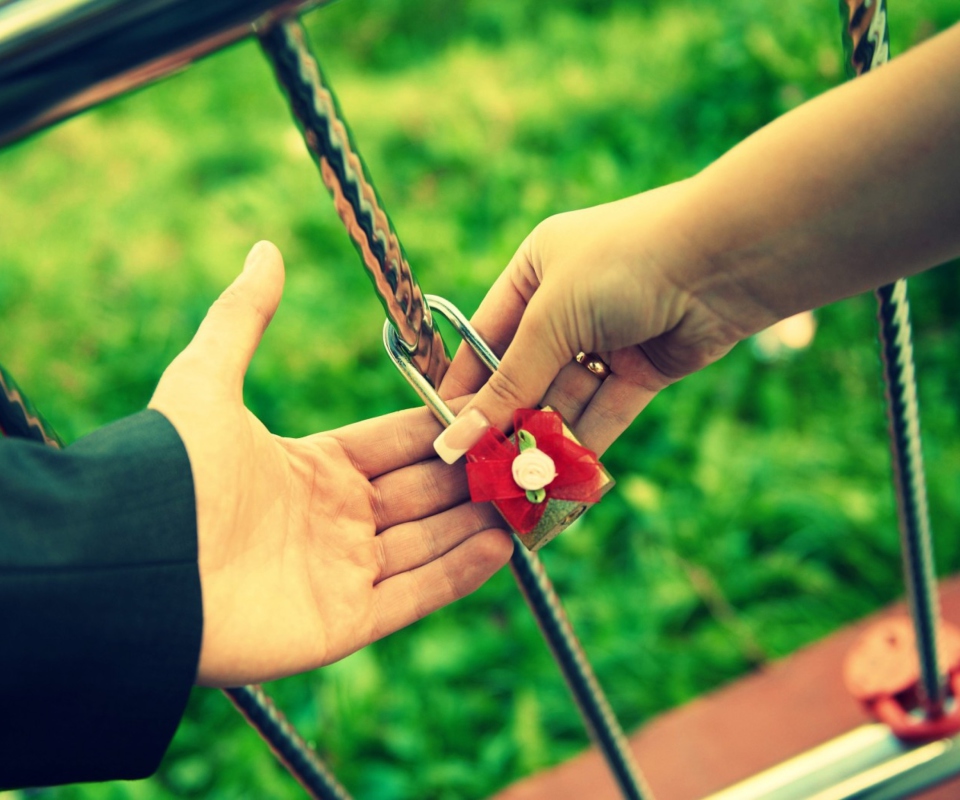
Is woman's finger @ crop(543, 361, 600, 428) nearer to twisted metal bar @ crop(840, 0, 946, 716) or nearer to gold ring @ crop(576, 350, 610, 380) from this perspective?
gold ring @ crop(576, 350, 610, 380)

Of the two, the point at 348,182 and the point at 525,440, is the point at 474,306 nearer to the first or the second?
the point at 525,440

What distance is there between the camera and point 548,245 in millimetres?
951

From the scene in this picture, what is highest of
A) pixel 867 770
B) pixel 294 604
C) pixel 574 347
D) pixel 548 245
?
pixel 548 245

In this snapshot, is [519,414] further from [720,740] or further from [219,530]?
[720,740]

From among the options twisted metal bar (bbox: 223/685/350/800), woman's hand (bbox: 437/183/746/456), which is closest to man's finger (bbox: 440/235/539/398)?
woman's hand (bbox: 437/183/746/456)

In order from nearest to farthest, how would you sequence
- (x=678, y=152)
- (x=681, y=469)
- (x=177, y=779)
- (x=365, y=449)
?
(x=365, y=449), (x=177, y=779), (x=681, y=469), (x=678, y=152)

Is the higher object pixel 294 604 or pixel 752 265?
pixel 752 265

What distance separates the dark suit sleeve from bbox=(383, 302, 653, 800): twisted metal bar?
0.79 ft

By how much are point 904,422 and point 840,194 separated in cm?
28

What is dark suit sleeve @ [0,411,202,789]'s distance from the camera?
699 mm

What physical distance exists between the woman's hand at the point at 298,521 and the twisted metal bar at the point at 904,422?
0.45 meters

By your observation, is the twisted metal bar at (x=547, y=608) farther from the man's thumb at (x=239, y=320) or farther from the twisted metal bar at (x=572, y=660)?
the man's thumb at (x=239, y=320)

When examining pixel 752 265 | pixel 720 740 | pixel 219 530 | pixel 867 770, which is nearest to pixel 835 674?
pixel 720 740

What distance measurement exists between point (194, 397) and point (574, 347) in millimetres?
416
